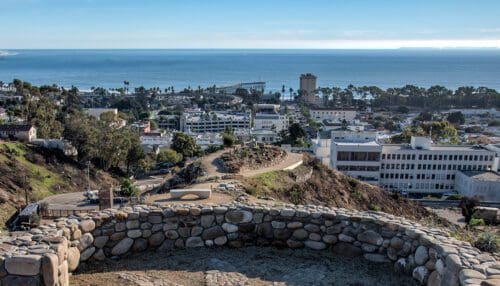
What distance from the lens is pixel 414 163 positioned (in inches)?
1999

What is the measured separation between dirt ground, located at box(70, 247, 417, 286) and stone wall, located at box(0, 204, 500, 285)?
0.16 meters

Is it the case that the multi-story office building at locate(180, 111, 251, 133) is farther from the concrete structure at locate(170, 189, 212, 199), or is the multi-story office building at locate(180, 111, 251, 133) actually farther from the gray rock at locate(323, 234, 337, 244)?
the gray rock at locate(323, 234, 337, 244)

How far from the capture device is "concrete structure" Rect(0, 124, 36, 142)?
1753 inches

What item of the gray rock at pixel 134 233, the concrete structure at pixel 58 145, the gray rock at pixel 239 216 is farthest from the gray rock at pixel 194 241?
the concrete structure at pixel 58 145

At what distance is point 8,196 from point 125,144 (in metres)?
16.0

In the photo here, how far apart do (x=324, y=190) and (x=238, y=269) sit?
48.3 ft

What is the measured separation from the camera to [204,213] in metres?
7.88

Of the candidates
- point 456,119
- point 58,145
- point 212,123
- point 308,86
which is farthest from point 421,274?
point 308,86

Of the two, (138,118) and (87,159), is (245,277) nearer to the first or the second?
(87,159)

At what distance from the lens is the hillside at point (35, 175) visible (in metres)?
31.1

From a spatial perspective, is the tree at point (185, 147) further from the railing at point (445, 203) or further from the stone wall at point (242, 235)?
Result: the stone wall at point (242, 235)

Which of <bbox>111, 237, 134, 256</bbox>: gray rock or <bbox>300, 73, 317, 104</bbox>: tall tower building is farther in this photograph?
<bbox>300, 73, 317, 104</bbox>: tall tower building

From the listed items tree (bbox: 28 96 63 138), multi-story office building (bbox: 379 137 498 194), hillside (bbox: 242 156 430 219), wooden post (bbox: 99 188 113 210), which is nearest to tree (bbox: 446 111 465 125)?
multi-story office building (bbox: 379 137 498 194)

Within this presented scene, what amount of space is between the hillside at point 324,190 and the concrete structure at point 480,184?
23806 mm
